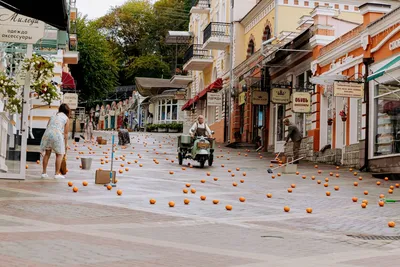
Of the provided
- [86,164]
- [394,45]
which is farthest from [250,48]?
[86,164]

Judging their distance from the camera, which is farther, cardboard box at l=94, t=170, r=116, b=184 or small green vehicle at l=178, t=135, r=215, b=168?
small green vehicle at l=178, t=135, r=215, b=168

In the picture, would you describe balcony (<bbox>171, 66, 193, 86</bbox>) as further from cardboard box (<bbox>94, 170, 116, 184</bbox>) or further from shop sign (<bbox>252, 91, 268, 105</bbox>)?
cardboard box (<bbox>94, 170, 116, 184</bbox>)

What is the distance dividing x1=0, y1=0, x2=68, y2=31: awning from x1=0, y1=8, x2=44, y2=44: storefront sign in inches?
67.5

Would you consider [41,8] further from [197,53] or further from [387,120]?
[197,53]

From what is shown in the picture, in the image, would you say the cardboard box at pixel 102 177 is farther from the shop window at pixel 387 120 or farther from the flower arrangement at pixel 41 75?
the shop window at pixel 387 120

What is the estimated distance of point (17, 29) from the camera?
13.0 m

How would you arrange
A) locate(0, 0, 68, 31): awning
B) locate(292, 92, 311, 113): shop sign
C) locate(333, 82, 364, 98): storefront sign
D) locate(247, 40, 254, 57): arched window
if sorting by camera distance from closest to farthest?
locate(0, 0, 68, 31): awning < locate(333, 82, 364, 98): storefront sign < locate(292, 92, 311, 113): shop sign < locate(247, 40, 254, 57): arched window

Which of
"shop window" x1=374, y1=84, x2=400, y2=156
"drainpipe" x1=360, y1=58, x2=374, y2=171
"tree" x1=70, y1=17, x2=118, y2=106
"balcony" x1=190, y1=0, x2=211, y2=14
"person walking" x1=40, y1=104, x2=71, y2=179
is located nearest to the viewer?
"person walking" x1=40, y1=104, x2=71, y2=179

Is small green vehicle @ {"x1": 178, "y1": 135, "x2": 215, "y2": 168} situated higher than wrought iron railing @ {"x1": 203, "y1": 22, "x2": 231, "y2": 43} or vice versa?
wrought iron railing @ {"x1": 203, "y1": 22, "x2": 231, "y2": 43}

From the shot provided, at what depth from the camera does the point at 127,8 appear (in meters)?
73.9

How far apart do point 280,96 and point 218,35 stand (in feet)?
43.8

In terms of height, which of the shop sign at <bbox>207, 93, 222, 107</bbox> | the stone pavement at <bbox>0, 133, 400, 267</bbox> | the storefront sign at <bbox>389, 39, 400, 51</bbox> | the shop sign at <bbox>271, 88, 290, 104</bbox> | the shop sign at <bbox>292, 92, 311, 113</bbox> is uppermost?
the storefront sign at <bbox>389, 39, 400, 51</bbox>

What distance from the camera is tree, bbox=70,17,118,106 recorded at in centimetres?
5266

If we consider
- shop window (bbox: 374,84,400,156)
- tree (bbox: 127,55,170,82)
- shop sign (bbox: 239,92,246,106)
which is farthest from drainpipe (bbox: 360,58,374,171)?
tree (bbox: 127,55,170,82)
